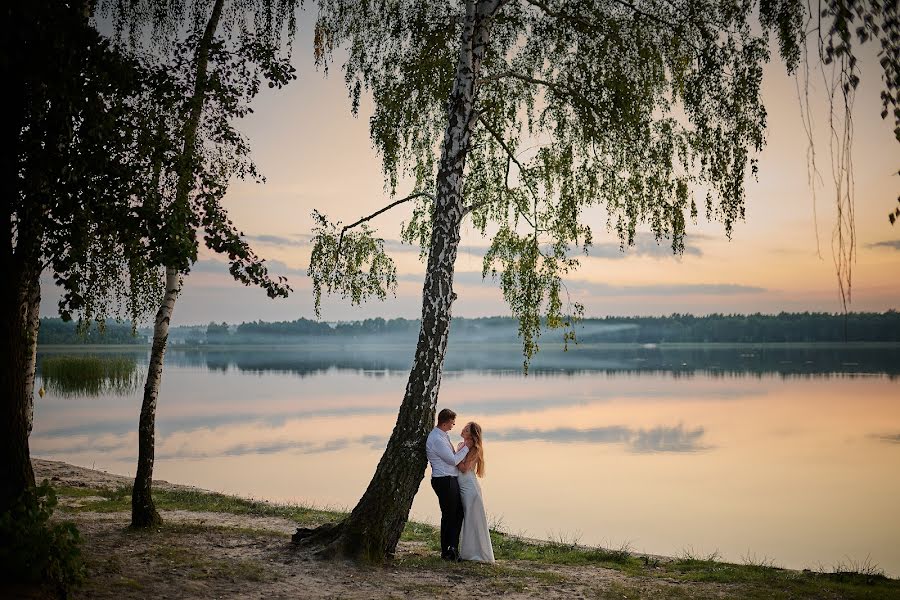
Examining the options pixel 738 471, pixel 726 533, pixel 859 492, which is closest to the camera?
pixel 726 533

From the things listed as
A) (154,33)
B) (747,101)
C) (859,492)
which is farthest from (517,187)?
(859,492)

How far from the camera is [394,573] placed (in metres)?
8.99

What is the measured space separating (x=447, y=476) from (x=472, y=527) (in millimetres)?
774

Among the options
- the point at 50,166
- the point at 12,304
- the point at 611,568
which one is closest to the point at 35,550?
the point at 12,304

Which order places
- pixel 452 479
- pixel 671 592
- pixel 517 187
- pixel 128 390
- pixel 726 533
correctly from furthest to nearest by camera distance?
pixel 128 390 < pixel 726 533 < pixel 517 187 < pixel 452 479 < pixel 671 592

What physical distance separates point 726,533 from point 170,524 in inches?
480

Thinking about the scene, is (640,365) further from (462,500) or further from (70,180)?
(70,180)

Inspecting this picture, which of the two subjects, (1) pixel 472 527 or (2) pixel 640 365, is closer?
(1) pixel 472 527

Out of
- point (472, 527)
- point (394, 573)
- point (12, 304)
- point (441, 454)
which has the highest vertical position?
point (12, 304)

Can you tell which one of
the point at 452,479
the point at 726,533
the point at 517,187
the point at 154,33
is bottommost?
the point at 726,533

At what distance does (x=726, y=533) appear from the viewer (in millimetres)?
17250

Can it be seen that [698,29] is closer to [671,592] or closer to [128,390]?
[671,592]

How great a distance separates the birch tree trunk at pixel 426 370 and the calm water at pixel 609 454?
6608 mm

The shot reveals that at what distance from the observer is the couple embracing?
964 centimetres
